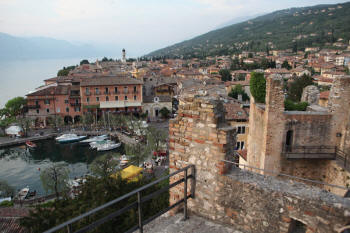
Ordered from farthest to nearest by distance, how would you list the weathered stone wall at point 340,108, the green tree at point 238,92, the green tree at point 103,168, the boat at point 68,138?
1. the green tree at point 238,92
2. the boat at point 68,138
3. the green tree at point 103,168
4. the weathered stone wall at point 340,108

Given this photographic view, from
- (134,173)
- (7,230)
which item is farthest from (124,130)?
(7,230)

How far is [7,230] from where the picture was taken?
13.7 m

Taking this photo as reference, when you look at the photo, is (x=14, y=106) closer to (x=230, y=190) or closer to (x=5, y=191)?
(x=5, y=191)

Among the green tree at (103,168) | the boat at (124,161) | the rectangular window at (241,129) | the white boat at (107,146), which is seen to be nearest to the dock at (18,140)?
the white boat at (107,146)

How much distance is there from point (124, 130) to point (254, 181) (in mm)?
40507

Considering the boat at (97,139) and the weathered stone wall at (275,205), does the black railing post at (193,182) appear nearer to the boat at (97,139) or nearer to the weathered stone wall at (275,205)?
the weathered stone wall at (275,205)

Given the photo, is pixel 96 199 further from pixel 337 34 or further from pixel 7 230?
pixel 337 34

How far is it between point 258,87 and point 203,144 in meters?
11.0

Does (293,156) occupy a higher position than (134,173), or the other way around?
(293,156)

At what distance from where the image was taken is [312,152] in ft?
39.6

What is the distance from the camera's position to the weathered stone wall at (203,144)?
477 cm

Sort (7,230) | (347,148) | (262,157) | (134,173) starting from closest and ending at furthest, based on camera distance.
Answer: (347,148), (262,157), (7,230), (134,173)

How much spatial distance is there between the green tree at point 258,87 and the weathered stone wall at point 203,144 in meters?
10.6

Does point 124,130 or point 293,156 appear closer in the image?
point 293,156
